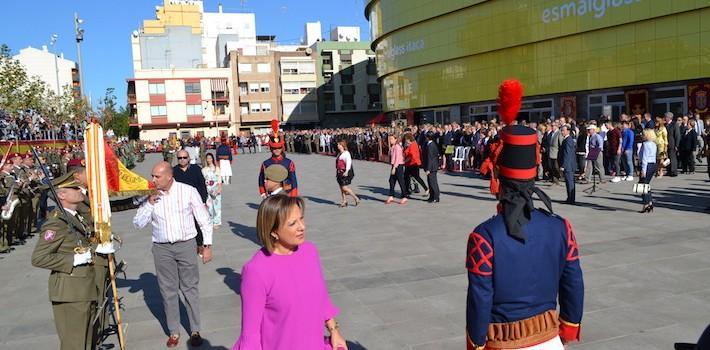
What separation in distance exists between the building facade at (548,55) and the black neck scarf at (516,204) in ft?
90.6

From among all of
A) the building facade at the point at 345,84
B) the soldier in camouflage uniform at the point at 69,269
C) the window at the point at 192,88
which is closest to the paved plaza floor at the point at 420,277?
the soldier in camouflage uniform at the point at 69,269

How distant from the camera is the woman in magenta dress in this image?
257 centimetres

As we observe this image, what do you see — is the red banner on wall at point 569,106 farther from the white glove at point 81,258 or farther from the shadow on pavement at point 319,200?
the white glove at point 81,258

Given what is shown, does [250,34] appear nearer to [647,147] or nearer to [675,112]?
[675,112]

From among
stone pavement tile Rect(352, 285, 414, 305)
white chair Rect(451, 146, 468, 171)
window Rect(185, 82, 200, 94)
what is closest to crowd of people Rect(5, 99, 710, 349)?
stone pavement tile Rect(352, 285, 414, 305)

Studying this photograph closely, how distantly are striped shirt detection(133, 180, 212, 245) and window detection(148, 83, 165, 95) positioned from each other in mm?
71207

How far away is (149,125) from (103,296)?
7164 centimetres

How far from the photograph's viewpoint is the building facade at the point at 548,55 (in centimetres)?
2575

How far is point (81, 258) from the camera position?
4.21m

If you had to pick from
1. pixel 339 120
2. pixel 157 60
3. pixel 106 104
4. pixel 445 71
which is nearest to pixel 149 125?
pixel 157 60

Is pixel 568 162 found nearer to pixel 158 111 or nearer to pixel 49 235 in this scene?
pixel 49 235

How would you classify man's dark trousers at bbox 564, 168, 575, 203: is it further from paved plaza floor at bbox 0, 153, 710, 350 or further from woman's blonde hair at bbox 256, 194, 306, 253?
woman's blonde hair at bbox 256, 194, 306, 253

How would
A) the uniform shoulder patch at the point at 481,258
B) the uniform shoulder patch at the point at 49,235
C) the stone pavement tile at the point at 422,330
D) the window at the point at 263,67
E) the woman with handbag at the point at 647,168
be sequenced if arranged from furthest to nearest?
the window at the point at 263,67, the woman with handbag at the point at 647,168, the stone pavement tile at the point at 422,330, the uniform shoulder patch at the point at 49,235, the uniform shoulder patch at the point at 481,258

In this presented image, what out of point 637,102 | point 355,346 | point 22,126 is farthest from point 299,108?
point 355,346
